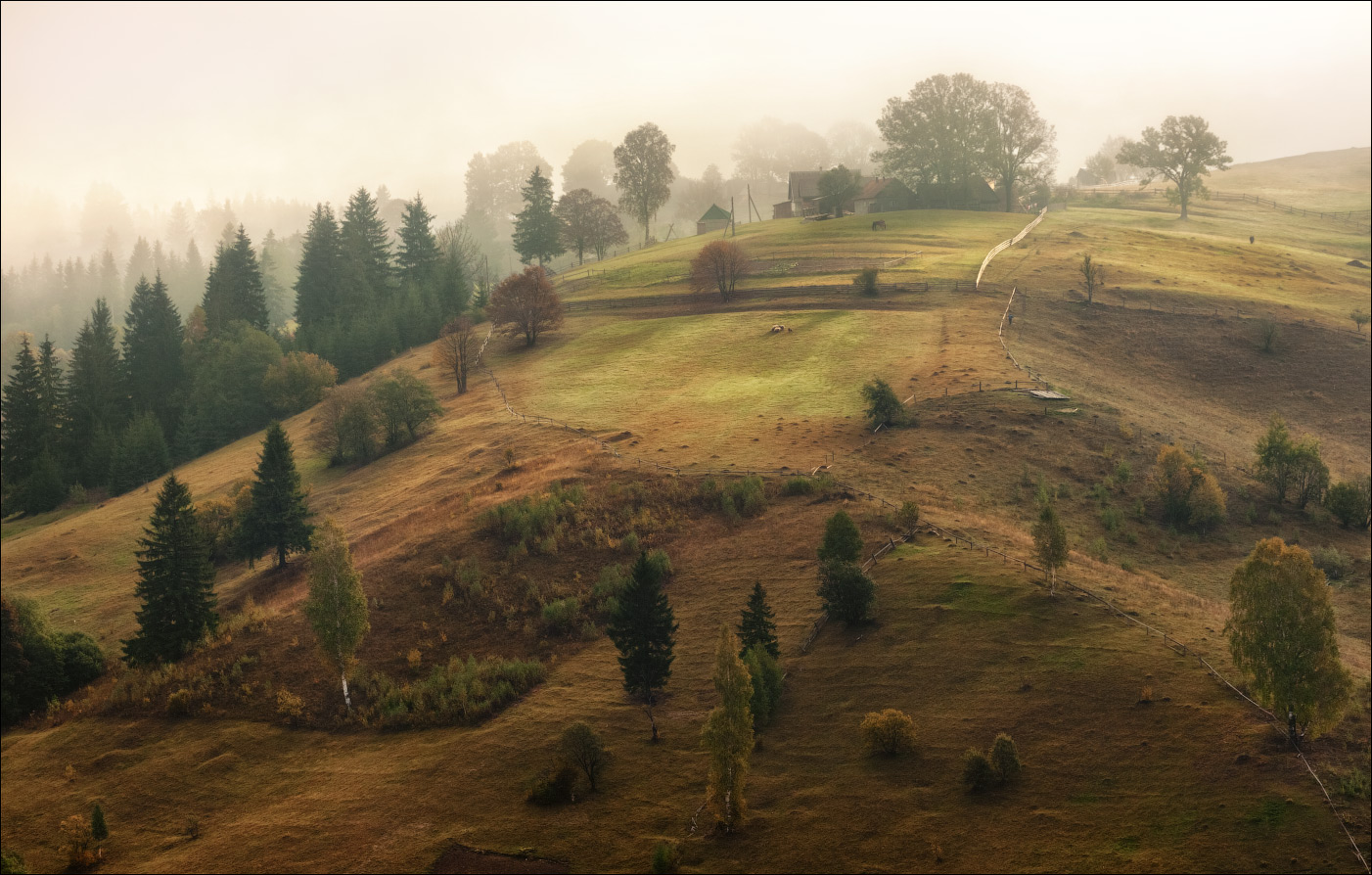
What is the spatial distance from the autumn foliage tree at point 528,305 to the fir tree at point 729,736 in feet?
227

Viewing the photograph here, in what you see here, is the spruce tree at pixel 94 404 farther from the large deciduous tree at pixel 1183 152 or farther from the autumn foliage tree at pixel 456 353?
the large deciduous tree at pixel 1183 152

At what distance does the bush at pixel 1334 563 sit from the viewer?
45156 millimetres

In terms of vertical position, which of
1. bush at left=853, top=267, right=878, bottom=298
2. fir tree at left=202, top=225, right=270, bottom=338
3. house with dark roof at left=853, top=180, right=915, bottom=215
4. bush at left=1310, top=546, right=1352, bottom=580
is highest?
house with dark roof at left=853, top=180, right=915, bottom=215

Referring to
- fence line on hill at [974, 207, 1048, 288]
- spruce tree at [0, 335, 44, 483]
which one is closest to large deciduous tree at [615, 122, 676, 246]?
fence line on hill at [974, 207, 1048, 288]

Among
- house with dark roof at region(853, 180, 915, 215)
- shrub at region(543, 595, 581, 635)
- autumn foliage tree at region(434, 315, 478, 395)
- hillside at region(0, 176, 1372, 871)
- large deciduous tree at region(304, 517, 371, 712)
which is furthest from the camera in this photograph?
house with dark roof at region(853, 180, 915, 215)

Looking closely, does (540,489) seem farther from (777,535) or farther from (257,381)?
(257,381)

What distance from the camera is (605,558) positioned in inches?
1797

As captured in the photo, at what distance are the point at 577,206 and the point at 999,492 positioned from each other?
101m

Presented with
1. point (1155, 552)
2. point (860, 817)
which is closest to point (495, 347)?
point (1155, 552)

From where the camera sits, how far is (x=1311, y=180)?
158000 mm

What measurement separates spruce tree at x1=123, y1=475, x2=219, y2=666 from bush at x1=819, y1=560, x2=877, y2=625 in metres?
30.5

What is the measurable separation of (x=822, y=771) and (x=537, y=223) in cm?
11468

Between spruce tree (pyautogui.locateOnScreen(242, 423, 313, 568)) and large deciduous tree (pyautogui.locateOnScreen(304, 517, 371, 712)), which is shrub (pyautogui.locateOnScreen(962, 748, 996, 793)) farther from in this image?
spruce tree (pyautogui.locateOnScreen(242, 423, 313, 568))

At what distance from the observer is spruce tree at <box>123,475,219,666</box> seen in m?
42.4
